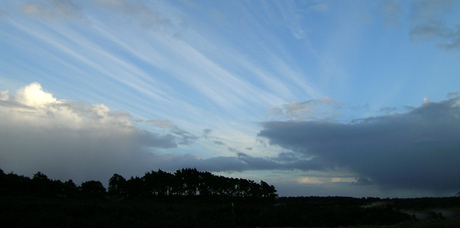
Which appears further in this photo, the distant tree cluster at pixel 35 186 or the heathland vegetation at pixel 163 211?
the distant tree cluster at pixel 35 186

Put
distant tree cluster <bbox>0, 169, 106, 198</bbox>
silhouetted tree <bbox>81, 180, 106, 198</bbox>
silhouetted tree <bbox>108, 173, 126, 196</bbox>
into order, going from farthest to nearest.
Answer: silhouetted tree <bbox>108, 173, 126, 196</bbox>
silhouetted tree <bbox>81, 180, 106, 198</bbox>
distant tree cluster <bbox>0, 169, 106, 198</bbox>

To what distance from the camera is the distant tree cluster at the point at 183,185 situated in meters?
81.1

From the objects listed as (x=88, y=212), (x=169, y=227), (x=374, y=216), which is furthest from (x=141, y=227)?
(x=374, y=216)

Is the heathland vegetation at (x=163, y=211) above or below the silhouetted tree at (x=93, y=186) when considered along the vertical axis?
below

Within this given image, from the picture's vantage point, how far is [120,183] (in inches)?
3243

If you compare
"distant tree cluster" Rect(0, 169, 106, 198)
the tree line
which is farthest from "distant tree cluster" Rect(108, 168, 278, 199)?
"distant tree cluster" Rect(0, 169, 106, 198)

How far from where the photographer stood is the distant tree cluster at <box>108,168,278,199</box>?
266 feet

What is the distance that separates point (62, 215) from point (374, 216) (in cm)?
3029

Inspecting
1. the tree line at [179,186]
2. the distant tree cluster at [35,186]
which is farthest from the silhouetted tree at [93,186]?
the distant tree cluster at [35,186]

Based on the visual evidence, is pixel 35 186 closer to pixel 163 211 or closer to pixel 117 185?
pixel 117 185

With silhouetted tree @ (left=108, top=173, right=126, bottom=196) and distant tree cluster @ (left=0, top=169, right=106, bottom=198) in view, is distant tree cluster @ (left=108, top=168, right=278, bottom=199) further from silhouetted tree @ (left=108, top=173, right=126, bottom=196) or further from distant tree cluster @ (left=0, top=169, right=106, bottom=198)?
distant tree cluster @ (left=0, top=169, right=106, bottom=198)

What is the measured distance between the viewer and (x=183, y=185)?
276ft

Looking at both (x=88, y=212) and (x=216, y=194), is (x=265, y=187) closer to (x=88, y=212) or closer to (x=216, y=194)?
(x=216, y=194)

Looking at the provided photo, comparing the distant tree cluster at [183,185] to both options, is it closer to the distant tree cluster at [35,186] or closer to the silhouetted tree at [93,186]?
the silhouetted tree at [93,186]
